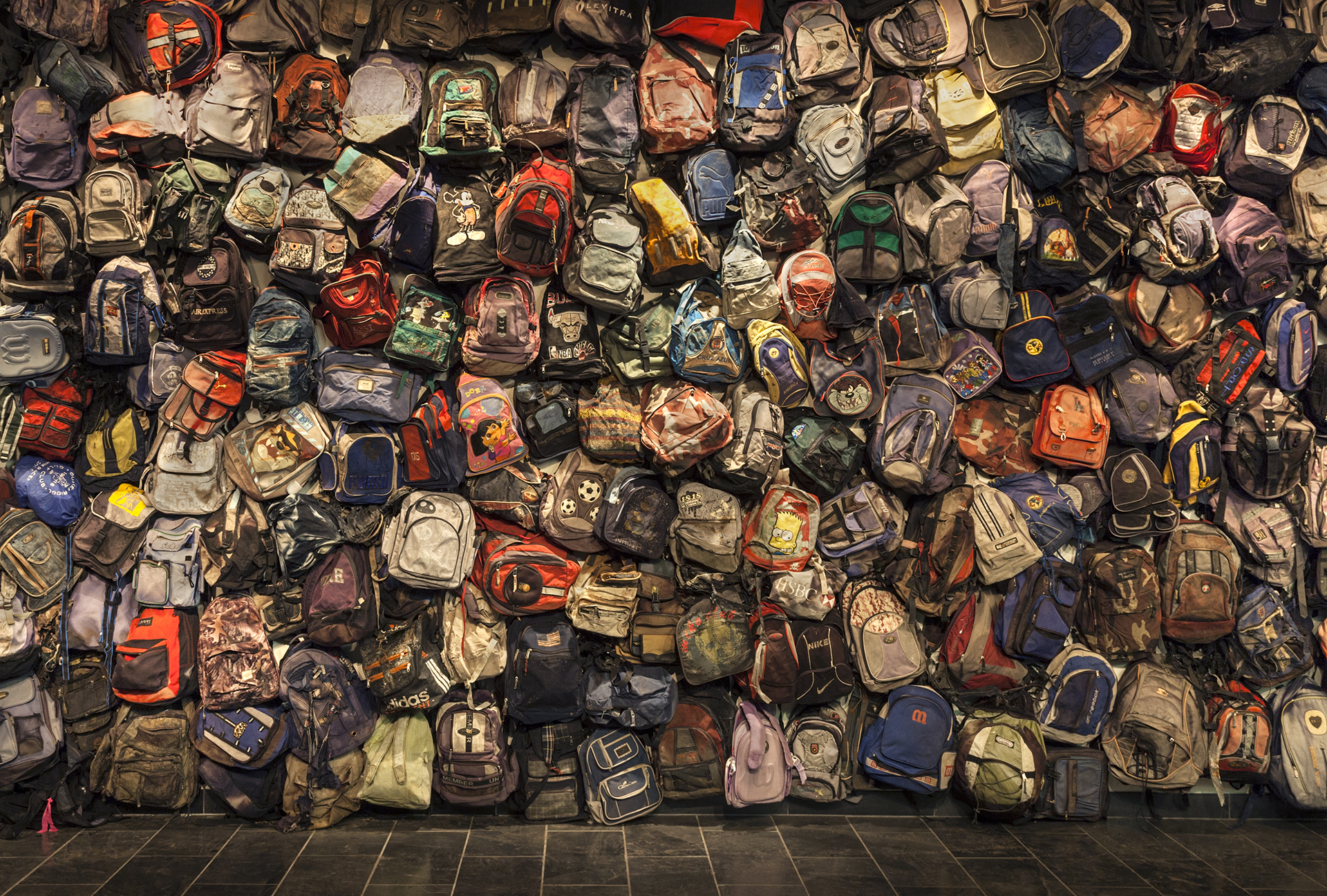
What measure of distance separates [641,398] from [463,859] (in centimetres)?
244

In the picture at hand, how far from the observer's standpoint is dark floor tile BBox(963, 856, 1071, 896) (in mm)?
4184

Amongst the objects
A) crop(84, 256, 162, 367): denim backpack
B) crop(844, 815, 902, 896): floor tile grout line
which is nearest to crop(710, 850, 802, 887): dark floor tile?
crop(844, 815, 902, 896): floor tile grout line

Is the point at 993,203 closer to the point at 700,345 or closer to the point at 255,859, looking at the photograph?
the point at 700,345

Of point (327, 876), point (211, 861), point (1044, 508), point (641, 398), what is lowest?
point (211, 861)

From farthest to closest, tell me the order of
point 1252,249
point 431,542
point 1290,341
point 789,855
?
point 1290,341 < point 1252,249 < point 431,542 < point 789,855

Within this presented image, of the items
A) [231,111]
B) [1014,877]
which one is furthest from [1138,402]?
[231,111]

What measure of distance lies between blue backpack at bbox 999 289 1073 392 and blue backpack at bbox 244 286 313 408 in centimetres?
366

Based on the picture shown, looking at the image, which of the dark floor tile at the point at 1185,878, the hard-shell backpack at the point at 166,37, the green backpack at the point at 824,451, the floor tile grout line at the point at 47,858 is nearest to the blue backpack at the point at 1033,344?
the green backpack at the point at 824,451

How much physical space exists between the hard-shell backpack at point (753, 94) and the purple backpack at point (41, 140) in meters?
3.23

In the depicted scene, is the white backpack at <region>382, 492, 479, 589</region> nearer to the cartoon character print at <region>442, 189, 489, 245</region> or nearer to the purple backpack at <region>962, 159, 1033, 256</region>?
the cartoon character print at <region>442, 189, 489, 245</region>

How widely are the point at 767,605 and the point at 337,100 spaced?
11.1ft

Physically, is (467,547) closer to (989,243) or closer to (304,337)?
(304,337)

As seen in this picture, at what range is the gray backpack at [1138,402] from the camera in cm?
475

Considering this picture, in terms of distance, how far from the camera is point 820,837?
15.1ft
